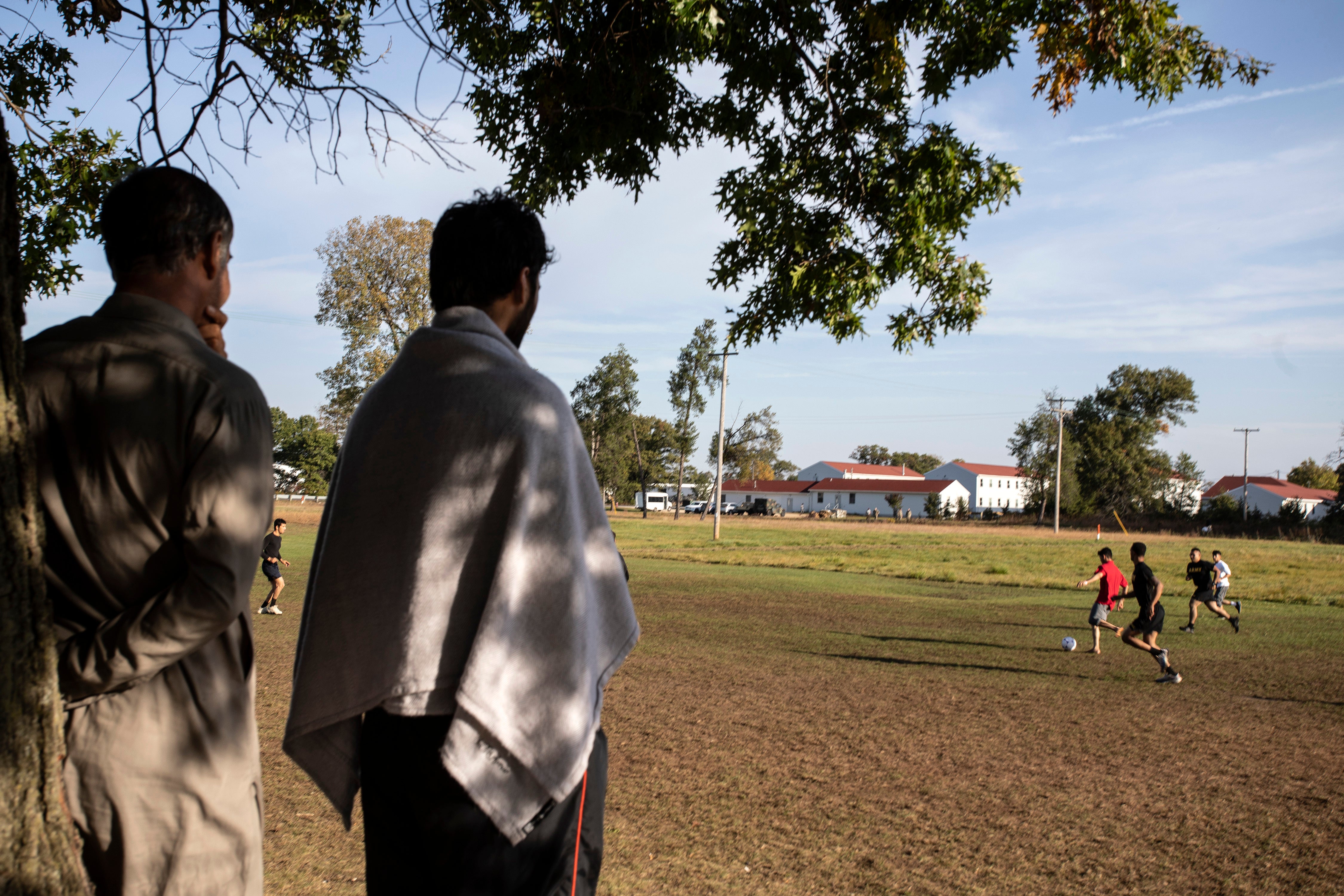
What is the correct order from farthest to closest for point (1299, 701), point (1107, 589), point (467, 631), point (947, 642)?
point (947, 642), point (1107, 589), point (1299, 701), point (467, 631)

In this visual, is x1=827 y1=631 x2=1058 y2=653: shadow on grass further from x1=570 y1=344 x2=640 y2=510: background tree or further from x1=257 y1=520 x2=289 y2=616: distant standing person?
x1=570 y1=344 x2=640 y2=510: background tree

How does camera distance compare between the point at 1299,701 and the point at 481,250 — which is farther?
the point at 1299,701

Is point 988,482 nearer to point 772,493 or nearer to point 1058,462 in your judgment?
point 772,493

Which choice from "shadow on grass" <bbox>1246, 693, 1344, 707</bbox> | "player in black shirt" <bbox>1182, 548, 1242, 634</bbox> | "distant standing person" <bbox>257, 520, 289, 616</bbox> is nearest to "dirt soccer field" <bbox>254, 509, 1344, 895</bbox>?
"shadow on grass" <bbox>1246, 693, 1344, 707</bbox>

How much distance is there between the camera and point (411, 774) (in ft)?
5.47

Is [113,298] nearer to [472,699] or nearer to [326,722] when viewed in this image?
[326,722]

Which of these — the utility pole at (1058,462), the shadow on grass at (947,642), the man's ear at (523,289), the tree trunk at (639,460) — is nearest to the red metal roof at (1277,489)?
the utility pole at (1058,462)

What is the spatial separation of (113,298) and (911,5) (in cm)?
465

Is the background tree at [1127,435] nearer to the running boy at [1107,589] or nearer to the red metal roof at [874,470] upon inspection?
the red metal roof at [874,470]

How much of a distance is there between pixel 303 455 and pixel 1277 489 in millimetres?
108585

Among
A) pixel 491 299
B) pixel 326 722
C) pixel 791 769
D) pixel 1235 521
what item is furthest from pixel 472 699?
pixel 1235 521

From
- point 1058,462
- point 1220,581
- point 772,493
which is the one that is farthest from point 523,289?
point 772,493

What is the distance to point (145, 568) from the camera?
A: 1672 millimetres

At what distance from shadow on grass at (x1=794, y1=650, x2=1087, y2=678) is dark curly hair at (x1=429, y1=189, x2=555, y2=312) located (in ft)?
38.1
